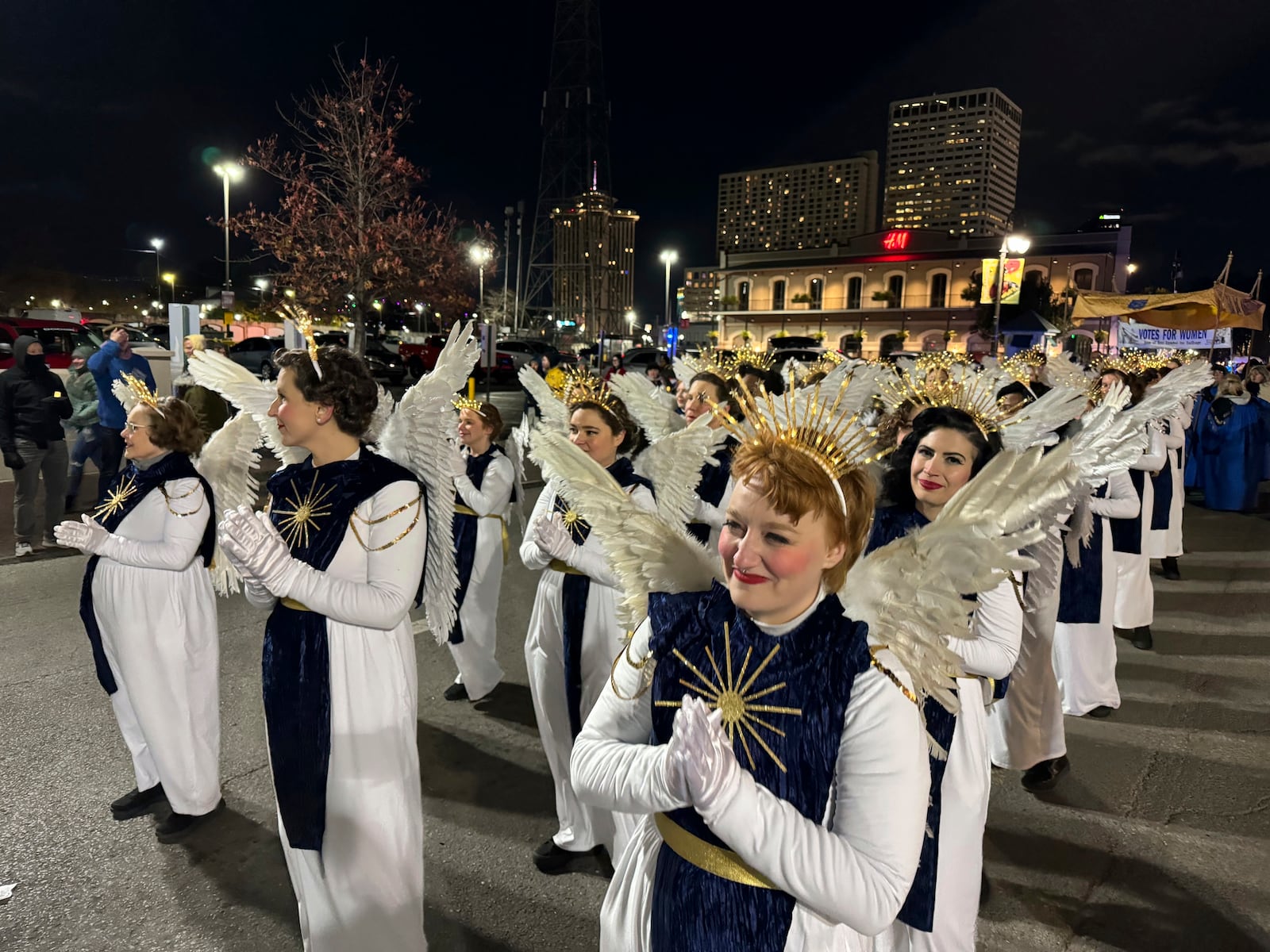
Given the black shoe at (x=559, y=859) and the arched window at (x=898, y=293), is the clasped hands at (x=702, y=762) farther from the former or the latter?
the arched window at (x=898, y=293)

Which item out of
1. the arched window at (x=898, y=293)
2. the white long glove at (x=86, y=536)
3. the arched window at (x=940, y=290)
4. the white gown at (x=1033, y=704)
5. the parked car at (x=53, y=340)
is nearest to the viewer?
the white long glove at (x=86, y=536)

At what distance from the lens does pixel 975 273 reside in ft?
151

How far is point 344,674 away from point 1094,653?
476 centimetres

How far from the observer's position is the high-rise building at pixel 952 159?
125875 mm

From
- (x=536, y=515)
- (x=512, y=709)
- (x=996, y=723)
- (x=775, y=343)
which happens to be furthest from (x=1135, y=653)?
(x=775, y=343)

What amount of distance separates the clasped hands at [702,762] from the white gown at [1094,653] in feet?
14.6

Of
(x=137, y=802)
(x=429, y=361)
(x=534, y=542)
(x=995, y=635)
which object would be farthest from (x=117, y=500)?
(x=429, y=361)

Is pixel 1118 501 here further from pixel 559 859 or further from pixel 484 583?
pixel 484 583

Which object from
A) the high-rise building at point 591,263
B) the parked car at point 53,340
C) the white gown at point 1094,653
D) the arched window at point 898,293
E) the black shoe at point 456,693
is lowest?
the black shoe at point 456,693

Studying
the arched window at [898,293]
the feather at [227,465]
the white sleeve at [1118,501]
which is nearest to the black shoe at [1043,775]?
the white sleeve at [1118,501]

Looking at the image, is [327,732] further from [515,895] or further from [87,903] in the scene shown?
[87,903]

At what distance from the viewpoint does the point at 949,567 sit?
150 cm

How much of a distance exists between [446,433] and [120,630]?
1.90 m

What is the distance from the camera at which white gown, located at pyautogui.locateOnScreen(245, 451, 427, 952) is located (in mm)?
2512
